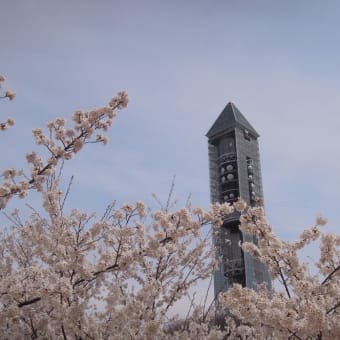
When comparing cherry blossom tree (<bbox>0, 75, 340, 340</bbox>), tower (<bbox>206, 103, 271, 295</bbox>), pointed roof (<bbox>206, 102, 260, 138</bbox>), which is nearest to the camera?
cherry blossom tree (<bbox>0, 75, 340, 340</bbox>)

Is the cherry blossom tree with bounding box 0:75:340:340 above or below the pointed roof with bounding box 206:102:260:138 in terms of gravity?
below

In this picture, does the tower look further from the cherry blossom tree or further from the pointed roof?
the cherry blossom tree

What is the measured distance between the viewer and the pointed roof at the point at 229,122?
47.3m

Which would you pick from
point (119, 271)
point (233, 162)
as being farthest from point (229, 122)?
point (119, 271)

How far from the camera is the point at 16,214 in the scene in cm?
691

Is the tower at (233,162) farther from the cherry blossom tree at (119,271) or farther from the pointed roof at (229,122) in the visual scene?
the cherry blossom tree at (119,271)

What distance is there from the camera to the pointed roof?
47.3 metres

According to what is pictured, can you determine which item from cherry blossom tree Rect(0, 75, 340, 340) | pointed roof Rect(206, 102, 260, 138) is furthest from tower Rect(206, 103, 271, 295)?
cherry blossom tree Rect(0, 75, 340, 340)

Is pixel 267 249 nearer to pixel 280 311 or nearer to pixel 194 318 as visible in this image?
pixel 280 311

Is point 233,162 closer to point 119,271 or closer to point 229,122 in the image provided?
point 229,122

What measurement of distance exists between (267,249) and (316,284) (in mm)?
728

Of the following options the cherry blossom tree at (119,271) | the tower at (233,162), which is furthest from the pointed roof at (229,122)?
the cherry blossom tree at (119,271)

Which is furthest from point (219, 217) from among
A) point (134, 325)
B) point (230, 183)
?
point (230, 183)

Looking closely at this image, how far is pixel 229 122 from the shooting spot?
156 ft
